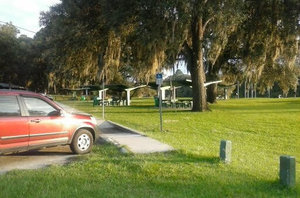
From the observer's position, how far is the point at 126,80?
62594mm

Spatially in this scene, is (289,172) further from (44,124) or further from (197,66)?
(197,66)

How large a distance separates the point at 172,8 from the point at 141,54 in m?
5.93

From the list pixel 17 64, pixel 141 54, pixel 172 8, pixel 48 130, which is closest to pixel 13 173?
pixel 48 130

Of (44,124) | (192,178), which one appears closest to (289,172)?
(192,178)

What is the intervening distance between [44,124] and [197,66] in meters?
17.5

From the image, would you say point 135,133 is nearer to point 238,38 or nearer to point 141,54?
point 141,54

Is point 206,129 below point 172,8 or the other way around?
below

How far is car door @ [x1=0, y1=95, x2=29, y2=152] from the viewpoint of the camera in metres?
7.42

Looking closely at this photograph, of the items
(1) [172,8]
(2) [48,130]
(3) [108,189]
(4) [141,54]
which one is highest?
(1) [172,8]

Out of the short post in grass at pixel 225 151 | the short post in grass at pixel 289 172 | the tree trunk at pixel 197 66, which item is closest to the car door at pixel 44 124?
the short post in grass at pixel 225 151

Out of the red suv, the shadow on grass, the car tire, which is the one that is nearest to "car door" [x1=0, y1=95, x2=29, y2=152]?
the red suv

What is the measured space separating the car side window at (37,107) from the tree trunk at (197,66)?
15862 mm

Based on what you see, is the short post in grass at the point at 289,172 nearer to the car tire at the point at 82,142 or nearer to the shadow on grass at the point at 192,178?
Answer: the shadow on grass at the point at 192,178

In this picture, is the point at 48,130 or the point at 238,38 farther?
the point at 238,38
